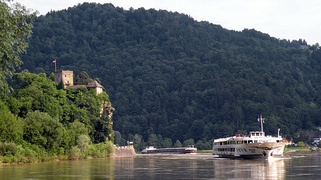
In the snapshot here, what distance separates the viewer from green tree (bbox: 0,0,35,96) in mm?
47281

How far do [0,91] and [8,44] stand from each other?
13.7ft

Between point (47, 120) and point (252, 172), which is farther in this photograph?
point (47, 120)

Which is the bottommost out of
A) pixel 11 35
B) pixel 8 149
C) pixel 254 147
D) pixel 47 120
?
pixel 254 147

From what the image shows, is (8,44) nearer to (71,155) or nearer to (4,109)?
(4,109)

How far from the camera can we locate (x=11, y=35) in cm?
4997

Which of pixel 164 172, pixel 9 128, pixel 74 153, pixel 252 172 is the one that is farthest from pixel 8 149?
pixel 252 172

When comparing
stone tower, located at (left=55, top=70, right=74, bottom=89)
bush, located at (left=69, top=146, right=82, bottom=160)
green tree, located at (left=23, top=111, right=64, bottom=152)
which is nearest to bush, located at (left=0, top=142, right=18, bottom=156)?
green tree, located at (left=23, top=111, right=64, bottom=152)

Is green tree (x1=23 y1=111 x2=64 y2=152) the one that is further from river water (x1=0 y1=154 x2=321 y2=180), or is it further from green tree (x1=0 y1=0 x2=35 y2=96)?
green tree (x1=0 y1=0 x2=35 y2=96)

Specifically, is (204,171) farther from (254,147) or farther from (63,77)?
(63,77)

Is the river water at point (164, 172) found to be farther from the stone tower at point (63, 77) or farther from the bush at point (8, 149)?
the stone tower at point (63, 77)

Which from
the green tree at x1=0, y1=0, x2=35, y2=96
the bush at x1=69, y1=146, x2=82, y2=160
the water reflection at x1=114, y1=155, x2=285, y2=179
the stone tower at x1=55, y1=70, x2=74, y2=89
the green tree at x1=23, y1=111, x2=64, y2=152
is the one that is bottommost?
the water reflection at x1=114, y1=155, x2=285, y2=179

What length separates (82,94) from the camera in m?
141

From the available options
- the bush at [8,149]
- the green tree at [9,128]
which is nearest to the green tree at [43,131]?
the green tree at [9,128]

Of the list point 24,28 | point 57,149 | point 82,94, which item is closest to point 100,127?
point 82,94
